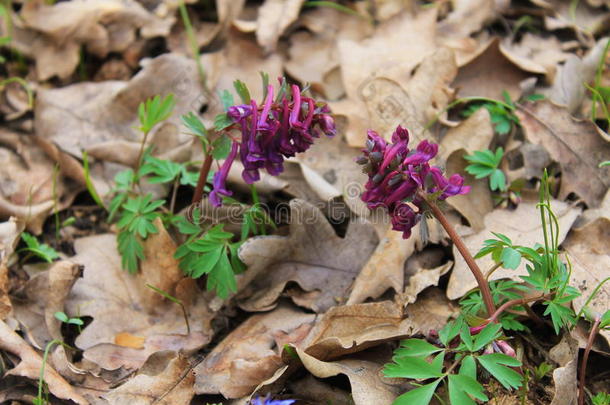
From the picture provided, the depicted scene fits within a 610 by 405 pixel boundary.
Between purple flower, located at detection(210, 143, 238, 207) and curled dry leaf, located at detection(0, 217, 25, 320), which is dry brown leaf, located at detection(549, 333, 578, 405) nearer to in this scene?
purple flower, located at detection(210, 143, 238, 207)

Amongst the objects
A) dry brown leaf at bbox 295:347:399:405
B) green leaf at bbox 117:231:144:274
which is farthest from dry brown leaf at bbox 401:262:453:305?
green leaf at bbox 117:231:144:274

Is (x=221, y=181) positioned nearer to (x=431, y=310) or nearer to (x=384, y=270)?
(x=384, y=270)

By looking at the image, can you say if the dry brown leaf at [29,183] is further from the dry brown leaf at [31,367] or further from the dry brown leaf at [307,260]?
the dry brown leaf at [307,260]

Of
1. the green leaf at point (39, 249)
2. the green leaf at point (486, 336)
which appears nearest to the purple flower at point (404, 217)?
the green leaf at point (486, 336)

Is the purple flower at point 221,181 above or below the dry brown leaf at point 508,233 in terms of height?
above

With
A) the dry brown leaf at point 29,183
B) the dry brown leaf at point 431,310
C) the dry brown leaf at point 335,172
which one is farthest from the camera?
the dry brown leaf at point 29,183

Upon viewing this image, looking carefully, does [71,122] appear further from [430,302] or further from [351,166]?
[430,302]

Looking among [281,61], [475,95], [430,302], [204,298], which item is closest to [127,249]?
[204,298]
